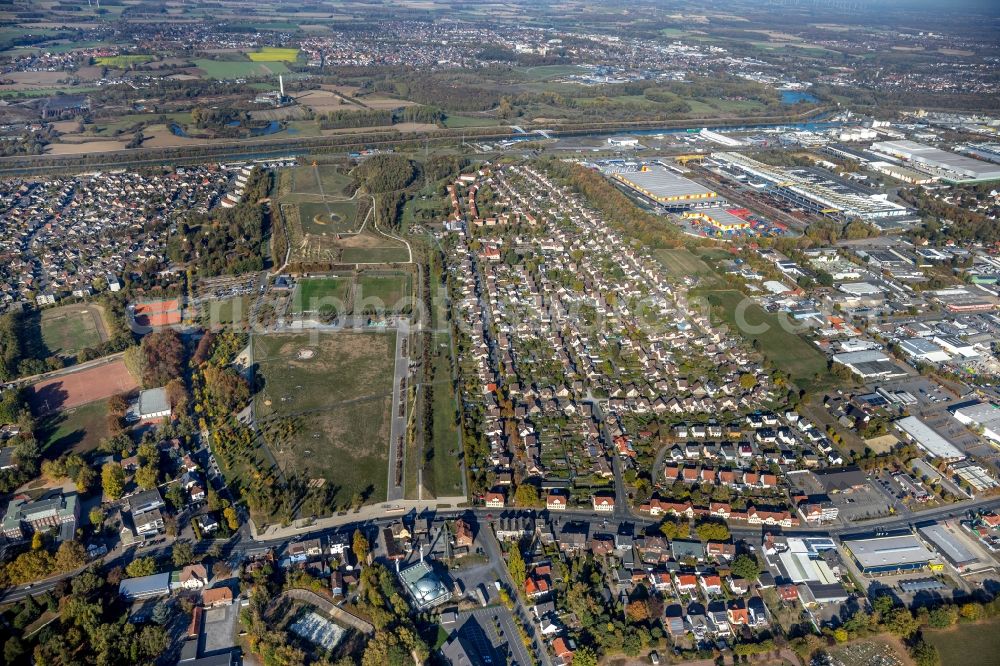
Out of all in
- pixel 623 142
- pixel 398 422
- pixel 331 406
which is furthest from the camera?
pixel 623 142

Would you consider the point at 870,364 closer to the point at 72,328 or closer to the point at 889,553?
the point at 889,553

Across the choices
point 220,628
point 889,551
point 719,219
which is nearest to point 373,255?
point 719,219

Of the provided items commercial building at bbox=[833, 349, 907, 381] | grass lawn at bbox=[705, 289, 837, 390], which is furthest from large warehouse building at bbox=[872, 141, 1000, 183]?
commercial building at bbox=[833, 349, 907, 381]

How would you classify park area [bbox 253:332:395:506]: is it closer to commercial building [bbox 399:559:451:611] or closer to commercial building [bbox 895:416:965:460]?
commercial building [bbox 399:559:451:611]

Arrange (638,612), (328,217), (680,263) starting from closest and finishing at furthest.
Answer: (638,612) < (680,263) < (328,217)

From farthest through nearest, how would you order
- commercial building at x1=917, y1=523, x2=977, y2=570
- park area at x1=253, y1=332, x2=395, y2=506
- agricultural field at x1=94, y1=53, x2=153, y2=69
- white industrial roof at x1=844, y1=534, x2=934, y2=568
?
agricultural field at x1=94, y1=53, x2=153, y2=69
park area at x1=253, y1=332, x2=395, y2=506
commercial building at x1=917, y1=523, x2=977, y2=570
white industrial roof at x1=844, y1=534, x2=934, y2=568

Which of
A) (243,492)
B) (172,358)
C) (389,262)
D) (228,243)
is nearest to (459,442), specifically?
(243,492)
